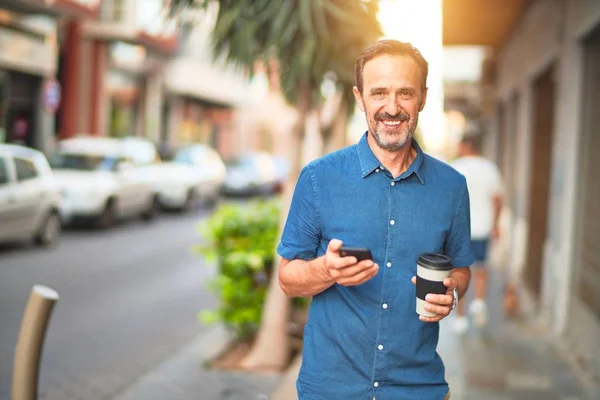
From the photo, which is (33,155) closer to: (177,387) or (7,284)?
(7,284)

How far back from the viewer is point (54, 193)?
509 inches

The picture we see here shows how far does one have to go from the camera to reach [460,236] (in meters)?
2.62

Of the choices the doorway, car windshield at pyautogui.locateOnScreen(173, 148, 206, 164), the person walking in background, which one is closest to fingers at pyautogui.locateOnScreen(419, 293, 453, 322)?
the person walking in background

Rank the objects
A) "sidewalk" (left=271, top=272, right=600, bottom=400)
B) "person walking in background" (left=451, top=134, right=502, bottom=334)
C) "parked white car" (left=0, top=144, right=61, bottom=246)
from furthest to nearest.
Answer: "parked white car" (left=0, top=144, right=61, bottom=246), "person walking in background" (left=451, top=134, right=502, bottom=334), "sidewalk" (left=271, top=272, right=600, bottom=400)

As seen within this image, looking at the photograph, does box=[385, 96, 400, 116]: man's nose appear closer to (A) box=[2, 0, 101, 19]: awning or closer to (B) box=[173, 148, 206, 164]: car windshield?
(B) box=[173, 148, 206, 164]: car windshield

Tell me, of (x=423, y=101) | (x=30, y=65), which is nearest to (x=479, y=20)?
(x=423, y=101)

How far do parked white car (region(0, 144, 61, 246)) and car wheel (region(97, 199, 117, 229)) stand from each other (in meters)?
2.49

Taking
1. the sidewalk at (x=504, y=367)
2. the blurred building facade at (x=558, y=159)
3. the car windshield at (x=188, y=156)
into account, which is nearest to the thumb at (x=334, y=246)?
the sidewalk at (x=504, y=367)

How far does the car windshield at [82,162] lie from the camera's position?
16.1 m

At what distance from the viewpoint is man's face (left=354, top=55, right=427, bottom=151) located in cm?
249

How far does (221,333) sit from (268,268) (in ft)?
4.13

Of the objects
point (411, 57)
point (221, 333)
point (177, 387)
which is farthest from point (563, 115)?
point (411, 57)

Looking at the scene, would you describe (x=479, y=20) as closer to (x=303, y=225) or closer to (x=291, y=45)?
(x=291, y=45)

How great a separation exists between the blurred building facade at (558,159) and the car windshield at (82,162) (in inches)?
302
